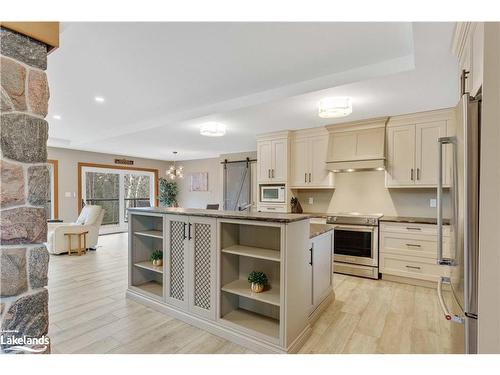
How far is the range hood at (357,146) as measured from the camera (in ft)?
12.8

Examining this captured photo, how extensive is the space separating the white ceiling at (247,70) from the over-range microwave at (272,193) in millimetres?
1247

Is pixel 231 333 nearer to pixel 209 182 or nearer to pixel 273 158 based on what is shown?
pixel 273 158

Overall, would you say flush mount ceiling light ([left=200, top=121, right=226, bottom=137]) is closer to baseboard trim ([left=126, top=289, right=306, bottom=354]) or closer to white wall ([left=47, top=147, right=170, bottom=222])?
baseboard trim ([left=126, top=289, right=306, bottom=354])

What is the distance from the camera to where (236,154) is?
A: 764 cm

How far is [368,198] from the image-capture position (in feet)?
14.5

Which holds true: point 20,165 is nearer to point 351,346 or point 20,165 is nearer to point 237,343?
point 237,343

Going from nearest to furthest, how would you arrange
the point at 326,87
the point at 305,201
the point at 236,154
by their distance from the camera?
the point at 326,87 → the point at 305,201 → the point at 236,154

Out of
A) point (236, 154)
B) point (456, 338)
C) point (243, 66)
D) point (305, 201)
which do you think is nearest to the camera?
point (456, 338)

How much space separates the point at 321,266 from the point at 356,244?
1.53 m

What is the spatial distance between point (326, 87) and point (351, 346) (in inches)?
96.9

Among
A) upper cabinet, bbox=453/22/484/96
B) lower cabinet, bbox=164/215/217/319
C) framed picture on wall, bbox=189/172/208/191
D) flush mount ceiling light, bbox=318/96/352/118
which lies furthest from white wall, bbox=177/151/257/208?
upper cabinet, bbox=453/22/484/96

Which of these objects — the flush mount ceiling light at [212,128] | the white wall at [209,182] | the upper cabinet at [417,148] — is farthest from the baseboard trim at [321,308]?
the white wall at [209,182]

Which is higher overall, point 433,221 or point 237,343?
point 433,221

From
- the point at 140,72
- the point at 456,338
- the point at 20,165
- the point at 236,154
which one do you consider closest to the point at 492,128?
the point at 456,338
